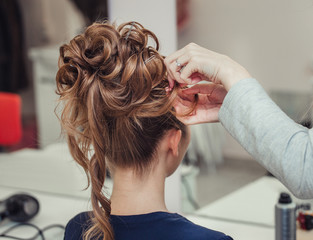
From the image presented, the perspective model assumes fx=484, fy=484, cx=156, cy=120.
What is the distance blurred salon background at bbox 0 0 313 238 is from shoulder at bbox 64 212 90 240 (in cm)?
42

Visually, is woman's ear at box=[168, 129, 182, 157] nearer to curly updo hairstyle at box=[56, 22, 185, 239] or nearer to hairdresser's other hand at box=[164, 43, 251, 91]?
curly updo hairstyle at box=[56, 22, 185, 239]

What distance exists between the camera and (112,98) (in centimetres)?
95

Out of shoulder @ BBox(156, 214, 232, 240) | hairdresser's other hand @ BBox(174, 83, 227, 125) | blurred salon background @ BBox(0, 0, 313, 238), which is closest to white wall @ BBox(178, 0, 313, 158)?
blurred salon background @ BBox(0, 0, 313, 238)

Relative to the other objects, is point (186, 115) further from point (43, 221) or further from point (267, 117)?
point (43, 221)

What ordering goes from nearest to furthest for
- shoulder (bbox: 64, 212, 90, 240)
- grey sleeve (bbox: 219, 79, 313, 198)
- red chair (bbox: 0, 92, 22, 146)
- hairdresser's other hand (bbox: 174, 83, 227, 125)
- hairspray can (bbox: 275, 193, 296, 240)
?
1. grey sleeve (bbox: 219, 79, 313, 198)
2. hairdresser's other hand (bbox: 174, 83, 227, 125)
3. shoulder (bbox: 64, 212, 90, 240)
4. hairspray can (bbox: 275, 193, 296, 240)
5. red chair (bbox: 0, 92, 22, 146)

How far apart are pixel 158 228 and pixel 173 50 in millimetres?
671

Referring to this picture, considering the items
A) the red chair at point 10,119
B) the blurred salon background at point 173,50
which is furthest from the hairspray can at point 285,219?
the red chair at point 10,119

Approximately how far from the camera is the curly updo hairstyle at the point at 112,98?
0.95 metres

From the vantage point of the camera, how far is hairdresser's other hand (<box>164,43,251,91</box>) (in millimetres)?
812

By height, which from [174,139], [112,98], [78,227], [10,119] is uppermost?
[112,98]

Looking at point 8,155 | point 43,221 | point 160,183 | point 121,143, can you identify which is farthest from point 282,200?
point 8,155

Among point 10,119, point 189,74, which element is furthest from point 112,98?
point 10,119

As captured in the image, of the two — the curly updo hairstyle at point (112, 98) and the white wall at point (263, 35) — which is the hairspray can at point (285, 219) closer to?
the white wall at point (263, 35)

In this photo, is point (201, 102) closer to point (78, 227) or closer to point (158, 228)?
point (158, 228)
